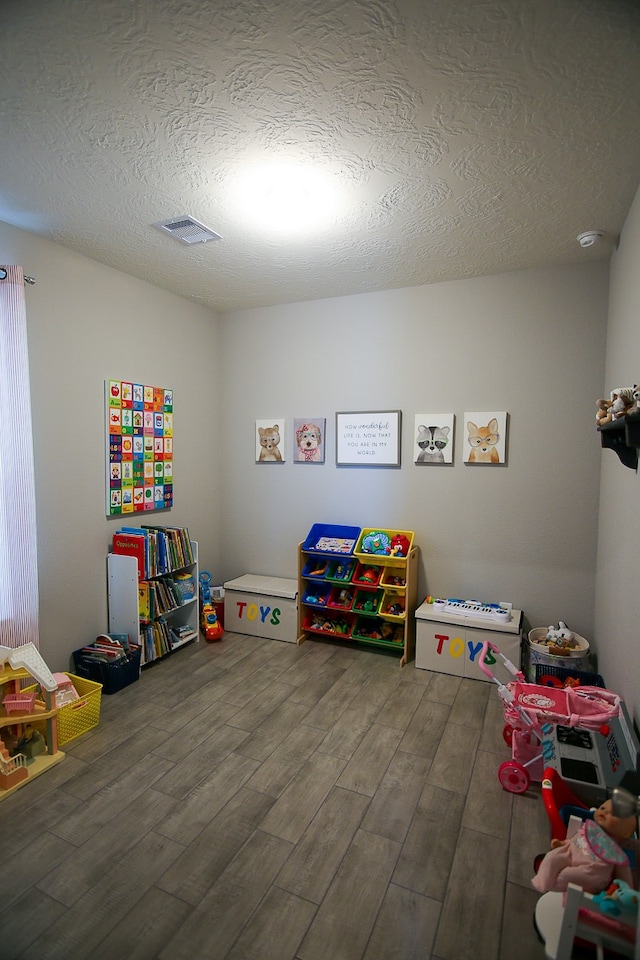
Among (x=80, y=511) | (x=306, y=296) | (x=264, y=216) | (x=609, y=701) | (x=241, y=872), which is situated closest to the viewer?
(x=241, y=872)

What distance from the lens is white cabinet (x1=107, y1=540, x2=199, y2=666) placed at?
3.05 m

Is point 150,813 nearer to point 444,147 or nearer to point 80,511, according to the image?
point 80,511

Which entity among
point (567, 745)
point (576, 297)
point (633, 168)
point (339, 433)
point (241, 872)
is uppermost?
point (633, 168)

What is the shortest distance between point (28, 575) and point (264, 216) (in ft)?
7.34

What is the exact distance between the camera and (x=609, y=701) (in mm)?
2100

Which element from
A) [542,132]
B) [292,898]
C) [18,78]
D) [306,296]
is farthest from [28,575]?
[542,132]

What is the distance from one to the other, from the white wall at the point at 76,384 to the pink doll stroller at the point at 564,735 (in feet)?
8.21

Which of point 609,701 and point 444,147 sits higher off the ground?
point 444,147

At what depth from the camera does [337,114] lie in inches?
64.7

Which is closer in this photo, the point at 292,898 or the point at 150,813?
the point at 292,898

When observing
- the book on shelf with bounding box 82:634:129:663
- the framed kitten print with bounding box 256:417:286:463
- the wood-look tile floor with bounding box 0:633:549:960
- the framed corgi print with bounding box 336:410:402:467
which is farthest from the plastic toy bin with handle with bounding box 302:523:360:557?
the book on shelf with bounding box 82:634:129:663

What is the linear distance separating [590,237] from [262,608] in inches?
127

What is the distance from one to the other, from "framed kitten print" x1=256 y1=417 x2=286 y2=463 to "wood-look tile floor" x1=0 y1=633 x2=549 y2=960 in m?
1.90

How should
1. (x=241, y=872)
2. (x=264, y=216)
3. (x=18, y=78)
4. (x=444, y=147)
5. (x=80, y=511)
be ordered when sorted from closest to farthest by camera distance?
1. (x=18, y=78)
2. (x=241, y=872)
3. (x=444, y=147)
4. (x=264, y=216)
5. (x=80, y=511)
